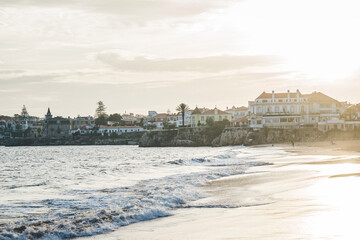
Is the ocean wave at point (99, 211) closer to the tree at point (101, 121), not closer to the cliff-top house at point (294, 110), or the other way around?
the cliff-top house at point (294, 110)

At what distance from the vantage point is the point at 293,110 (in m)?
103

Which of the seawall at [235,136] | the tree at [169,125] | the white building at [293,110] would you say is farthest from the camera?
the tree at [169,125]

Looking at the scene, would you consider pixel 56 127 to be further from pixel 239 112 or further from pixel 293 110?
pixel 293 110

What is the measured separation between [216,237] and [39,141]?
170m

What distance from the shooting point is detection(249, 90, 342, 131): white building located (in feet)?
322

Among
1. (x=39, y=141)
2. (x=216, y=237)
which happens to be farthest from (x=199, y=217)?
(x=39, y=141)

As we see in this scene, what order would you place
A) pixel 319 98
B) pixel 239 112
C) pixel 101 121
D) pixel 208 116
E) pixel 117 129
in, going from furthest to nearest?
pixel 101 121, pixel 117 129, pixel 239 112, pixel 208 116, pixel 319 98

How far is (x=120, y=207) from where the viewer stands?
16.1 m

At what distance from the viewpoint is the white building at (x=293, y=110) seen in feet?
322

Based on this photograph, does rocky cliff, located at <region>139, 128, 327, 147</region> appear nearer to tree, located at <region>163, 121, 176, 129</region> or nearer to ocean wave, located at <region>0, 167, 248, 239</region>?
tree, located at <region>163, 121, 176, 129</region>

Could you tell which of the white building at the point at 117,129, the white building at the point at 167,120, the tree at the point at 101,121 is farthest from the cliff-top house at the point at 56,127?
the white building at the point at 167,120

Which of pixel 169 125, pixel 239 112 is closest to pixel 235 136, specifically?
pixel 169 125

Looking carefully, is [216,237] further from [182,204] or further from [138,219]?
[182,204]

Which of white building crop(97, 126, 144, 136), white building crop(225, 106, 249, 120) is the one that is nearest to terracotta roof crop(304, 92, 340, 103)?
white building crop(225, 106, 249, 120)
